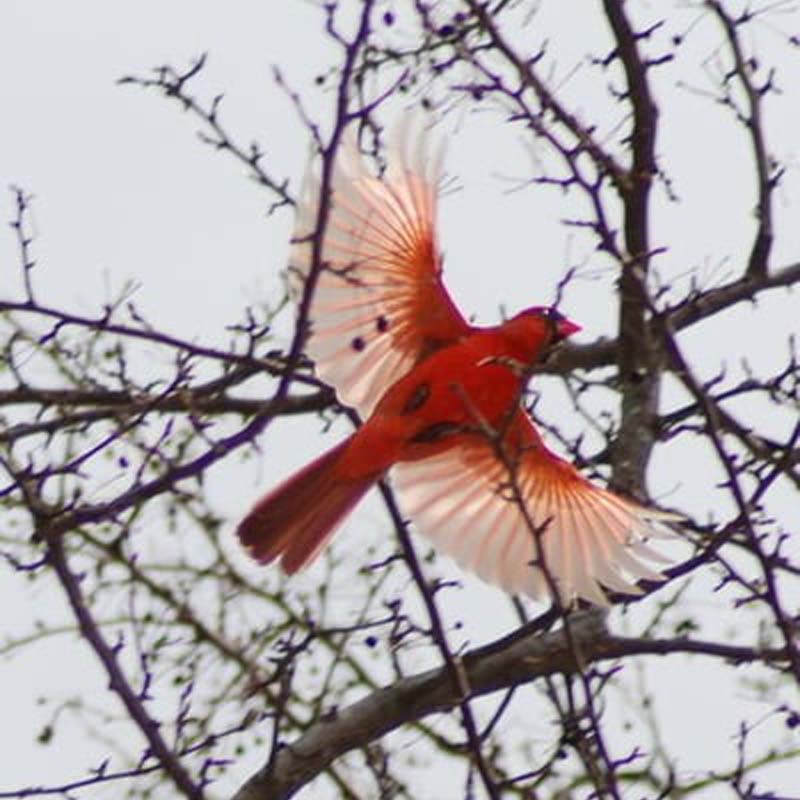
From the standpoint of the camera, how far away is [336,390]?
17.8ft

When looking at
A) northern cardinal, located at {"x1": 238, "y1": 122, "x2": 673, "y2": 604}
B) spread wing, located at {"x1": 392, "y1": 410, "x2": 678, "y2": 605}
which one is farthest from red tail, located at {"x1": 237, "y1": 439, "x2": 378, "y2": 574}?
spread wing, located at {"x1": 392, "y1": 410, "x2": 678, "y2": 605}

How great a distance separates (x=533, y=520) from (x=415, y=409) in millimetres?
526

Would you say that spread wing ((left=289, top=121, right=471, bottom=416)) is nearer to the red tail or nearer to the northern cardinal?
the northern cardinal

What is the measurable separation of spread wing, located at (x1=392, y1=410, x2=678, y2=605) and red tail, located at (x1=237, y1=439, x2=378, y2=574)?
0.14 m

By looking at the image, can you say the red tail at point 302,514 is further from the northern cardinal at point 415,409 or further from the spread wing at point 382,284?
the spread wing at point 382,284

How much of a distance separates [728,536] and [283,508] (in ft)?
5.36

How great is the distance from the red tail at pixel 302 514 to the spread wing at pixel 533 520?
0.45ft

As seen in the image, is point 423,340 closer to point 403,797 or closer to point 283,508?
point 283,508

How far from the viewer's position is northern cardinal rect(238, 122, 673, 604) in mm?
5406

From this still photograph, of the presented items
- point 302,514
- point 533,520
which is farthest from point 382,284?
point 533,520

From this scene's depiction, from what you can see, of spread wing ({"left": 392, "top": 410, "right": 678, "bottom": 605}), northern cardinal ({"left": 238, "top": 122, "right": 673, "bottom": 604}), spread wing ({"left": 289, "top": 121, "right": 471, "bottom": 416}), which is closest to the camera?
spread wing ({"left": 392, "top": 410, "right": 678, "bottom": 605})

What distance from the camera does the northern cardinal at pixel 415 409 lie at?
5.41 metres

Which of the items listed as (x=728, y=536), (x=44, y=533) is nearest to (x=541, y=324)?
(x=728, y=536)

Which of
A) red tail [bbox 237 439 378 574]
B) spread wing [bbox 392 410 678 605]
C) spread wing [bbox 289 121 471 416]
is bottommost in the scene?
spread wing [bbox 392 410 678 605]
